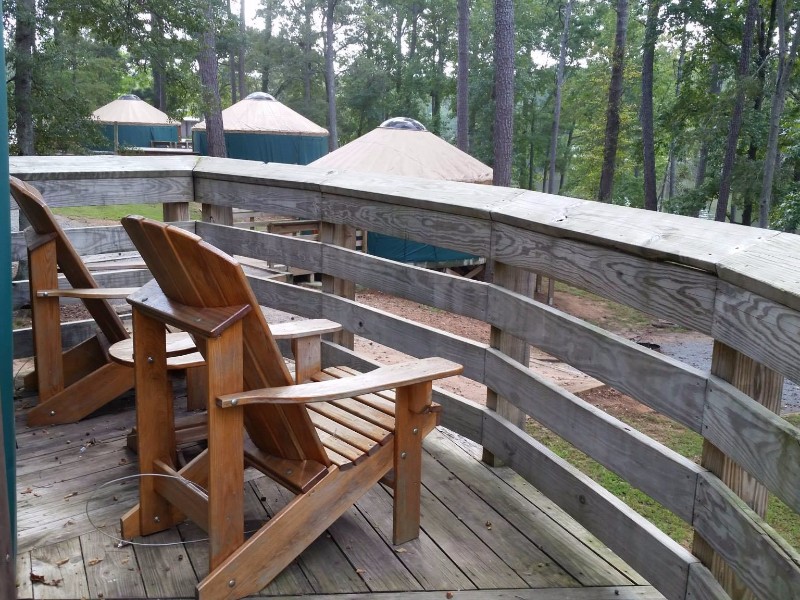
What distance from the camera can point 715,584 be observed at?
198cm

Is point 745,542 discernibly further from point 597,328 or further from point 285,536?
point 285,536

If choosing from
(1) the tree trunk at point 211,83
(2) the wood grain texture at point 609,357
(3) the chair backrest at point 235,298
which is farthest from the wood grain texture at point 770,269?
(1) the tree trunk at point 211,83

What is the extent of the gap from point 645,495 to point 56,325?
2.93 m

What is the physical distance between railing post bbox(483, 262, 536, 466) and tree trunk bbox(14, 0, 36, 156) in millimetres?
10533

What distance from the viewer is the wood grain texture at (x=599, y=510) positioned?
2141 millimetres

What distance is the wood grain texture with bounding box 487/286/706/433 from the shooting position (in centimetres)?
205

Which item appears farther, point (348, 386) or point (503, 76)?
point (503, 76)

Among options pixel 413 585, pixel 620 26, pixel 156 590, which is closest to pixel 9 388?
pixel 156 590

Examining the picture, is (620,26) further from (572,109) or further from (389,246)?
(572,109)

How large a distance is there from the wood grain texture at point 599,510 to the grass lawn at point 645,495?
0.54 metres

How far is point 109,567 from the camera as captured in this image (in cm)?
239

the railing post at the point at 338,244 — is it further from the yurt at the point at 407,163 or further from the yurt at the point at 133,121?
the yurt at the point at 133,121

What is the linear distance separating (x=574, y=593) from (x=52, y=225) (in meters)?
2.43

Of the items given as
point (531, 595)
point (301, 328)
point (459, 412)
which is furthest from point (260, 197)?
point (531, 595)
